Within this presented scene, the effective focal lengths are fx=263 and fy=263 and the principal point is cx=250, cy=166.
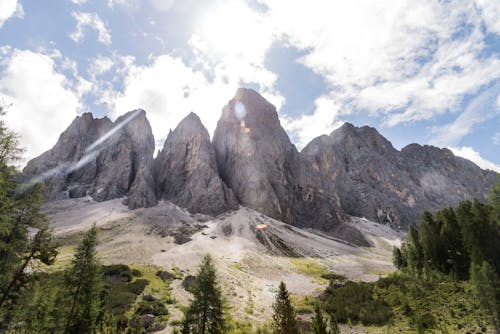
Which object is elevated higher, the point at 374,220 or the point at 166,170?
the point at 166,170

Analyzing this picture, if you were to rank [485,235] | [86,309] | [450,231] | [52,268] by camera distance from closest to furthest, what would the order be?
1. [86,309]
2. [485,235]
3. [450,231]
4. [52,268]

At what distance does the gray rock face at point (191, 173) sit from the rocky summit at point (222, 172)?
0.51m

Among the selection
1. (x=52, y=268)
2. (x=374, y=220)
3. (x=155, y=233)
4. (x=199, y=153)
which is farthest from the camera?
(x=374, y=220)

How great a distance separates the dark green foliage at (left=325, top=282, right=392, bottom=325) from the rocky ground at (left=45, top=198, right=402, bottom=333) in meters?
8.32

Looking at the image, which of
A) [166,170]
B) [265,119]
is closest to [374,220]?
[265,119]

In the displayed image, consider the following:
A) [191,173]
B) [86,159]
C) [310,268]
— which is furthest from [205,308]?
[86,159]

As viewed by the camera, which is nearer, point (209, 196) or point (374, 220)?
point (209, 196)

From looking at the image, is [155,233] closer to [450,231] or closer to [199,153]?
[199,153]

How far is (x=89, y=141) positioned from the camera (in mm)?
151750

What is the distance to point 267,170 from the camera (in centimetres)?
14212

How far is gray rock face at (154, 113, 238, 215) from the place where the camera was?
12362 centimetres

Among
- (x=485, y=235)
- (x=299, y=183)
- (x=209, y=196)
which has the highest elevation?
(x=299, y=183)

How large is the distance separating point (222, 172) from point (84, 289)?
423ft

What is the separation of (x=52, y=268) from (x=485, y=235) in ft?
216
